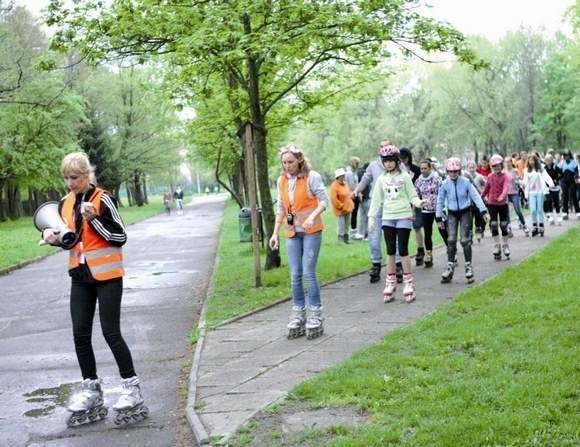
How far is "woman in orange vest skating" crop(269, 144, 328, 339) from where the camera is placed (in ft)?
25.3

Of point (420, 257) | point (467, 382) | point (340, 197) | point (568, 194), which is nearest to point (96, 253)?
point (467, 382)

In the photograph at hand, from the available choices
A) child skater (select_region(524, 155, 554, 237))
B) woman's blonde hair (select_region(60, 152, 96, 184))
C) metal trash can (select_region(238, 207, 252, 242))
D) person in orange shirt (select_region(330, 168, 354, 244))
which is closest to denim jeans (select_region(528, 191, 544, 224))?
child skater (select_region(524, 155, 554, 237))

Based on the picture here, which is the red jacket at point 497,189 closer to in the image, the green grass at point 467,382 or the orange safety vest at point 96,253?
the green grass at point 467,382

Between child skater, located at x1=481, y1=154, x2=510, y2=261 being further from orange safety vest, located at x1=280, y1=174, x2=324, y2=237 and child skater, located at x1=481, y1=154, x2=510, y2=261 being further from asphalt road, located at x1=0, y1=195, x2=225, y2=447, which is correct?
orange safety vest, located at x1=280, y1=174, x2=324, y2=237

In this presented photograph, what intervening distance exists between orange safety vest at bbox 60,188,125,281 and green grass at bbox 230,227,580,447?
63.1 inches

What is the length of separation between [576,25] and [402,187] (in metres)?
42.1

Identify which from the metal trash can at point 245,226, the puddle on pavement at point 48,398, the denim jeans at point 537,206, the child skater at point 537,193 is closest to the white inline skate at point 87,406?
the puddle on pavement at point 48,398

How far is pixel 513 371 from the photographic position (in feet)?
18.9

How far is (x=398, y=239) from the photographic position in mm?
9680

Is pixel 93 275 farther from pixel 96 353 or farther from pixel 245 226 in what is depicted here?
pixel 245 226

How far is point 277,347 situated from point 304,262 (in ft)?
2.92

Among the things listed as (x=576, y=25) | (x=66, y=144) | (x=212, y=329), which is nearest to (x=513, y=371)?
(x=212, y=329)

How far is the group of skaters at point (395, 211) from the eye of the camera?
779 centimetres

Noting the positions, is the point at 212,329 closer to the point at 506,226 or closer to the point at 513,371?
the point at 513,371
